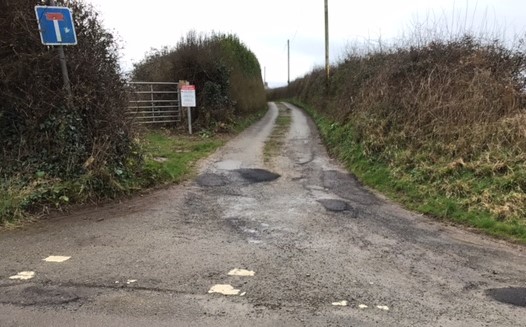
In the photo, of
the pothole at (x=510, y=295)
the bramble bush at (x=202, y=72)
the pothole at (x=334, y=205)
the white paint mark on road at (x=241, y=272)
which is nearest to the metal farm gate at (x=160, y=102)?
the bramble bush at (x=202, y=72)

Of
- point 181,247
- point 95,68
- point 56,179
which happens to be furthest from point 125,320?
point 95,68

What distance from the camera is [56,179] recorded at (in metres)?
7.53

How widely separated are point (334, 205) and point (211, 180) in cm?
306

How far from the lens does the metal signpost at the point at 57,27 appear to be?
728 cm

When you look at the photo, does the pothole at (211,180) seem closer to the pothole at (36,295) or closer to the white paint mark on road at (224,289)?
the white paint mark on road at (224,289)

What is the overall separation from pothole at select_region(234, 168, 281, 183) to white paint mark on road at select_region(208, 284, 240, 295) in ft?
18.1

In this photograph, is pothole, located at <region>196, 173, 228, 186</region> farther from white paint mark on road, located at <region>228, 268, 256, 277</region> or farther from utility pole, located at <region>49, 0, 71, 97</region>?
white paint mark on road, located at <region>228, 268, 256, 277</region>

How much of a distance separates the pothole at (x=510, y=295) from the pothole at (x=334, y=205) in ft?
11.0

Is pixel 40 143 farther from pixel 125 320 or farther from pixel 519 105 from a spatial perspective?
pixel 519 105

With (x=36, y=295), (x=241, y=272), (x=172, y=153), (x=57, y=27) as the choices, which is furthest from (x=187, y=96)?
(x=36, y=295)

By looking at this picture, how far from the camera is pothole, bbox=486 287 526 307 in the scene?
4234mm

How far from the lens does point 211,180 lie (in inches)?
388

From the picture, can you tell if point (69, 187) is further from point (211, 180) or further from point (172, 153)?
point (172, 153)

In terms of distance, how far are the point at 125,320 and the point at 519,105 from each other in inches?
394
